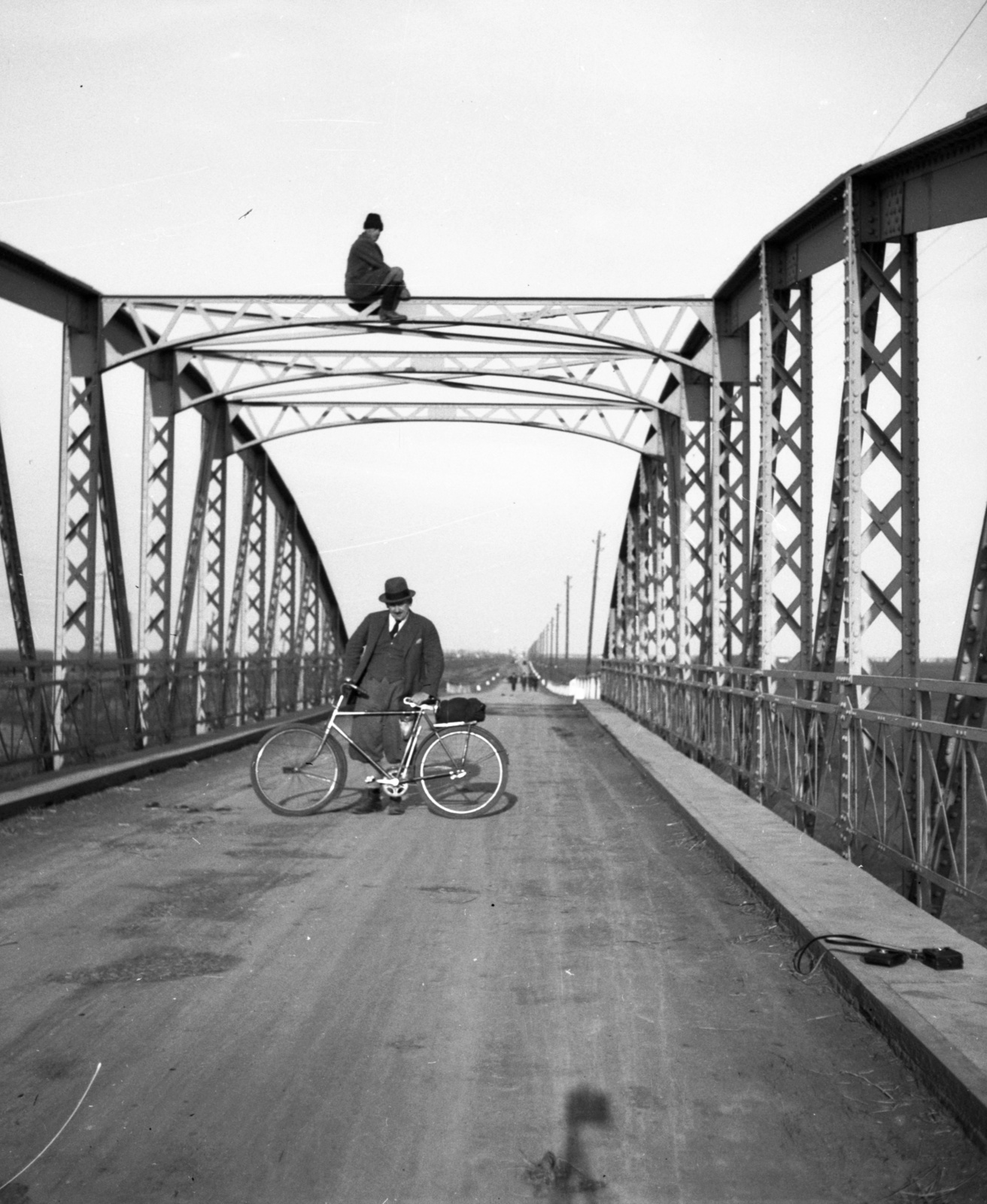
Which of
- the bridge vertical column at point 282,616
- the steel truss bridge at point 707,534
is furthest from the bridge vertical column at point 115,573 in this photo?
the bridge vertical column at point 282,616

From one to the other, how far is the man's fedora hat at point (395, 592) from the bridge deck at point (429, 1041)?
9.37ft

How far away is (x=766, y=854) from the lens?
7.44m

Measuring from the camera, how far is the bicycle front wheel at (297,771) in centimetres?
988

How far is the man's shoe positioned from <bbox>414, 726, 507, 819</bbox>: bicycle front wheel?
53 cm

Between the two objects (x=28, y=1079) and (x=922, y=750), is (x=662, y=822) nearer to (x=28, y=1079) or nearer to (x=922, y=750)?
(x=922, y=750)

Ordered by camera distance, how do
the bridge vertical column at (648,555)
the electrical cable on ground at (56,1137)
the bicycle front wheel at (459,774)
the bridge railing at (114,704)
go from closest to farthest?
1. the electrical cable on ground at (56,1137)
2. the bicycle front wheel at (459,774)
3. the bridge railing at (114,704)
4. the bridge vertical column at (648,555)

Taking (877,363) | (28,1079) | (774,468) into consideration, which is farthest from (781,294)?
(28,1079)

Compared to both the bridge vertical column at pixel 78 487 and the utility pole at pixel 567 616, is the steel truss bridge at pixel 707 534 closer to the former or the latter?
the bridge vertical column at pixel 78 487

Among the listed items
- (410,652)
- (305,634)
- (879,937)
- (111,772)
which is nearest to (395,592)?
(410,652)

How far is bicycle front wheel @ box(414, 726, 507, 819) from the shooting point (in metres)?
9.78

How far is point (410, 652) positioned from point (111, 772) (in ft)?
10.8

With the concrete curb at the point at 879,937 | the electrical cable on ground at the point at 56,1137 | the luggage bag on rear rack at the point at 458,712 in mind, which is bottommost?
the electrical cable on ground at the point at 56,1137

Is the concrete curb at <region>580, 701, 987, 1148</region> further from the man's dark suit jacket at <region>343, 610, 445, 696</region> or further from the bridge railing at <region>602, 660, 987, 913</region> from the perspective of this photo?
the man's dark suit jacket at <region>343, 610, 445, 696</region>

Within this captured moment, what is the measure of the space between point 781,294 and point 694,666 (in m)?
4.46
